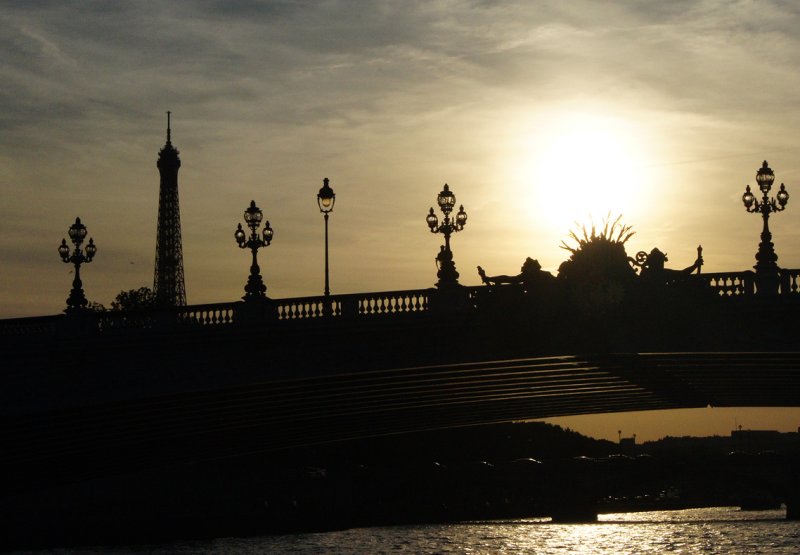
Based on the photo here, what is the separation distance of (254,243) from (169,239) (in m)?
111

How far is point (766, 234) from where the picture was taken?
4666 cm

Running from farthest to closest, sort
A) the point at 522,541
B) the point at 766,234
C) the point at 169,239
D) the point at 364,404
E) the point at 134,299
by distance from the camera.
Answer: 1. the point at 169,239
2. the point at 134,299
3. the point at 522,541
4. the point at 364,404
5. the point at 766,234

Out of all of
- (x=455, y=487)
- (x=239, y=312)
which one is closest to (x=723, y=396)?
(x=239, y=312)

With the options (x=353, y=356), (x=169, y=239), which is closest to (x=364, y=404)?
(x=353, y=356)

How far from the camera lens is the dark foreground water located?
61469mm

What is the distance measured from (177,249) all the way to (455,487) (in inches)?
2809

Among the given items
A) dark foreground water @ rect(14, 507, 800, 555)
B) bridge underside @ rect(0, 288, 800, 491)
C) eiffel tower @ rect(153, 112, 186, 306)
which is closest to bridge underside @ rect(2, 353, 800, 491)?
bridge underside @ rect(0, 288, 800, 491)

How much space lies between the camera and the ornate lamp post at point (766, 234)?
145 feet

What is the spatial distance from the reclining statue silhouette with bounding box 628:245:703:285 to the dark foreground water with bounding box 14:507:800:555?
15.4 meters

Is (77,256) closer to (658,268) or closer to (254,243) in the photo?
(254,243)

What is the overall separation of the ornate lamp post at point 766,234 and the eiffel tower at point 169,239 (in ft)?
357

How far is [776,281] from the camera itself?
46594 millimetres

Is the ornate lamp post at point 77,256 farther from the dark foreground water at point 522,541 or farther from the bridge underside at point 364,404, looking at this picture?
the dark foreground water at point 522,541

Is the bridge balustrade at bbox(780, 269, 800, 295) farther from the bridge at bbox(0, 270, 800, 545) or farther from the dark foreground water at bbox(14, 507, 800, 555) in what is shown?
the dark foreground water at bbox(14, 507, 800, 555)
